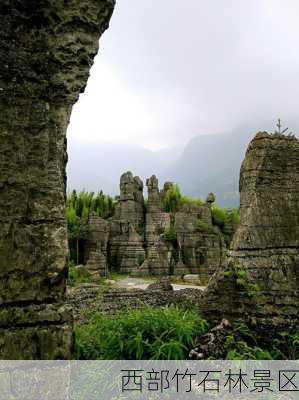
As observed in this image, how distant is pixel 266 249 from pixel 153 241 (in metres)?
22.2

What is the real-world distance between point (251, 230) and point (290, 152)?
151cm

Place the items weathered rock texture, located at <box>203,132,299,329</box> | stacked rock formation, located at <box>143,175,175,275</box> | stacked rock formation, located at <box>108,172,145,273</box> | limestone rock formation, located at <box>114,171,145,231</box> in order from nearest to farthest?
1. weathered rock texture, located at <box>203,132,299,329</box>
2. stacked rock formation, located at <box>143,175,175,275</box>
3. stacked rock formation, located at <box>108,172,145,273</box>
4. limestone rock formation, located at <box>114,171,145,231</box>

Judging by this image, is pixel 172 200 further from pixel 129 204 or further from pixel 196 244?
pixel 196 244

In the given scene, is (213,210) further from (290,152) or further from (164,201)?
(290,152)

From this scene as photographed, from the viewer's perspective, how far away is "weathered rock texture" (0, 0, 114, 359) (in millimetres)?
2910

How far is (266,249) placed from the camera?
19.9 feet

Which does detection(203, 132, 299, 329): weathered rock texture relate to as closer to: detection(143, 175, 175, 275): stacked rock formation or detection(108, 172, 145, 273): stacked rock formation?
detection(143, 175, 175, 275): stacked rock formation

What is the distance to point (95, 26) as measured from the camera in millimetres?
3350

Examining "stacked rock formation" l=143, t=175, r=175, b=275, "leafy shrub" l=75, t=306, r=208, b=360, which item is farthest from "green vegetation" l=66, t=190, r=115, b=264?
"leafy shrub" l=75, t=306, r=208, b=360

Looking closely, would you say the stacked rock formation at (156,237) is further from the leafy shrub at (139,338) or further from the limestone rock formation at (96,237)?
the leafy shrub at (139,338)

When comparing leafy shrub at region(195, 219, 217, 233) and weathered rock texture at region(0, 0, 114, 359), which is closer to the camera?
weathered rock texture at region(0, 0, 114, 359)

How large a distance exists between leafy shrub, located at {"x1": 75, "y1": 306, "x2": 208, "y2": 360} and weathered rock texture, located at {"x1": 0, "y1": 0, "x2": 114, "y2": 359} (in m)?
1.07

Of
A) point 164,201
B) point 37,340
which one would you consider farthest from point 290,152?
point 164,201

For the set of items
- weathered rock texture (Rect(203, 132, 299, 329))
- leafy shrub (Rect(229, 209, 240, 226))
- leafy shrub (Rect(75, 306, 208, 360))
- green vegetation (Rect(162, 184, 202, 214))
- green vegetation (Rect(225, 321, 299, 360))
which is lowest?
green vegetation (Rect(225, 321, 299, 360))
